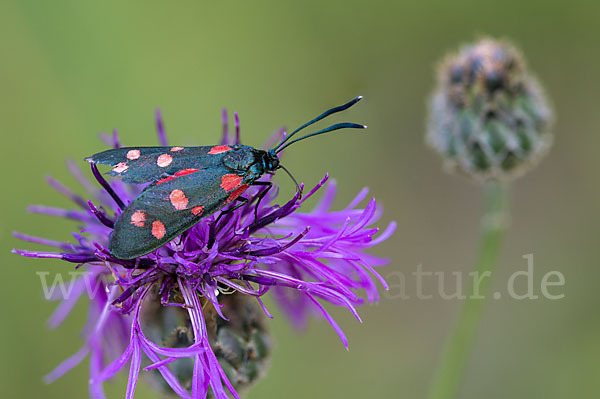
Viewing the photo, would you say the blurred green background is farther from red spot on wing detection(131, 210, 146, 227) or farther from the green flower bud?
red spot on wing detection(131, 210, 146, 227)

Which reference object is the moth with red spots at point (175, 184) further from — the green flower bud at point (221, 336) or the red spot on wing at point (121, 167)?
the green flower bud at point (221, 336)

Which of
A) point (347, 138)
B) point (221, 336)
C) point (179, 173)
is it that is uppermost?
point (347, 138)

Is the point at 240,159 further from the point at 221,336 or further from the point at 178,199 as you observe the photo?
the point at 221,336

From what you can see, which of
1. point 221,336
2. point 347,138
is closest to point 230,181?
point 221,336

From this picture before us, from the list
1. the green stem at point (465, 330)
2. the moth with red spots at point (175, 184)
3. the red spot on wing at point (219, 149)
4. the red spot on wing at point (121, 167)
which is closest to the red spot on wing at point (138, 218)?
the moth with red spots at point (175, 184)

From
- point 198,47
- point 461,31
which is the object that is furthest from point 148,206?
point 461,31

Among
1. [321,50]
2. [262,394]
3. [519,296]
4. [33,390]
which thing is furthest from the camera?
[321,50]

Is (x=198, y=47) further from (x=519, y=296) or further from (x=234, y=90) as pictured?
(x=519, y=296)
